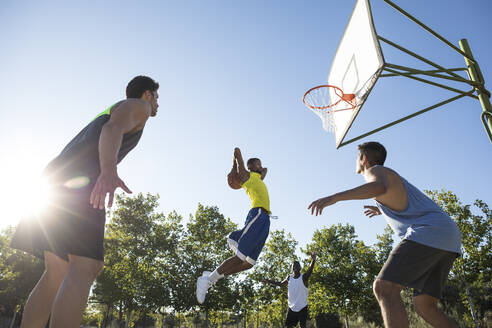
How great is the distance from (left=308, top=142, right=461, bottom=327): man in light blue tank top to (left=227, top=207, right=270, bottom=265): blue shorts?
207 cm

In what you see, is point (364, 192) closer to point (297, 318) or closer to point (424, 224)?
point (424, 224)

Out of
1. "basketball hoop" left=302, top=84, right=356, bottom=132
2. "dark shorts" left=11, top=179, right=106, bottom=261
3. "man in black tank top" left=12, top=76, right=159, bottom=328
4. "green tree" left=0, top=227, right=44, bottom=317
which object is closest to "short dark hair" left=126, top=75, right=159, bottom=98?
"man in black tank top" left=12, top=76, right=159, bottom=328

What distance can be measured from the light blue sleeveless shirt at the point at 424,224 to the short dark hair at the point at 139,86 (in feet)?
8.74

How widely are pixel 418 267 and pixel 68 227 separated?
283cm

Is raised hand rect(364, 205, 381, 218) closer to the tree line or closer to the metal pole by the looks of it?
the metal pole

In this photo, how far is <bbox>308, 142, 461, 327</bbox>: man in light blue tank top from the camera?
2.55m

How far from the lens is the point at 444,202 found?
19000 mm

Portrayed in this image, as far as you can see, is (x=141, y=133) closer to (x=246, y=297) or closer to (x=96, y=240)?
(x=96, y=240)

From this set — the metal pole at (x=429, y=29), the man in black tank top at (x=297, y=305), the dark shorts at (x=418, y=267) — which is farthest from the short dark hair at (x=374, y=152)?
the man in black tank top at (x=297, y=305)

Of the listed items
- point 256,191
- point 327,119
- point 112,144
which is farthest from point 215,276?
point 327,119

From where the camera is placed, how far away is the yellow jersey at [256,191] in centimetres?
526

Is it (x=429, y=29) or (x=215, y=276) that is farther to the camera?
(x=429, y=29)

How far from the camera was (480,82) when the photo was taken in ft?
17.5

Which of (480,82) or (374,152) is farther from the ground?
(480,82)
